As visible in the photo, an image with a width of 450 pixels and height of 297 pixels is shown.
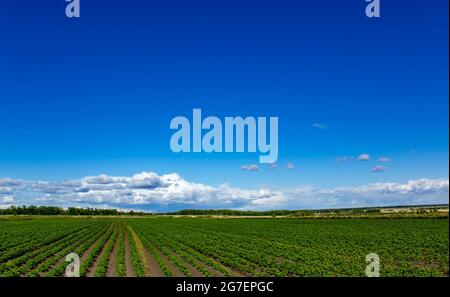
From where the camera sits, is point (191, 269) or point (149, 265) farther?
point (149, 265)

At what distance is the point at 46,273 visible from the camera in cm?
2509
